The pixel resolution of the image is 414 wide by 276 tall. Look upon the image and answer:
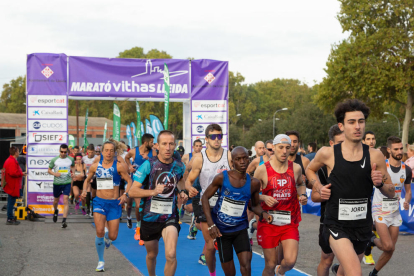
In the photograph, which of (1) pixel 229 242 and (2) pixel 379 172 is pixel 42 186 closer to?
(1) pixel 229 242

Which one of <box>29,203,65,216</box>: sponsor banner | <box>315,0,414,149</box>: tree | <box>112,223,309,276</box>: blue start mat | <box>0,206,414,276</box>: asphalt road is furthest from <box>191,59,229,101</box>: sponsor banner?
<box>315,0,414,149</box>: tree

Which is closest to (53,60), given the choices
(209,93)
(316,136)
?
(209,93)

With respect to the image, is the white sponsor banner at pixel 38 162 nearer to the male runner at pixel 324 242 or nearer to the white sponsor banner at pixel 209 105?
the white sponsor banner at pixel 209 105

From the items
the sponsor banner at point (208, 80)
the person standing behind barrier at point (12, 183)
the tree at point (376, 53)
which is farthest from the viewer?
the tree at point (376, 53)

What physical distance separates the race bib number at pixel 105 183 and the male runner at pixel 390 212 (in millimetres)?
4040

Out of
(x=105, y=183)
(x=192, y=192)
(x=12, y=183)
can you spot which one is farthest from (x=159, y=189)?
(x=12, y=183)

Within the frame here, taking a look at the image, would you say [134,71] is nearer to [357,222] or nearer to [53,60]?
[53,60]

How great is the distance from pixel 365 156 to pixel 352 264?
941 millimetres

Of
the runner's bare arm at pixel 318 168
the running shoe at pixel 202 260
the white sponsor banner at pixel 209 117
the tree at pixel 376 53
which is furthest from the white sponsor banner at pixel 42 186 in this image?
the tree at pixel 376 53

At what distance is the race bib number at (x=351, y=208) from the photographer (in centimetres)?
459

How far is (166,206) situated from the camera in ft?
20.0

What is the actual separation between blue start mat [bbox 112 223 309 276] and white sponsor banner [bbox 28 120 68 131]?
14.3 ft

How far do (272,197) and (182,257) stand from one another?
11.8 ft

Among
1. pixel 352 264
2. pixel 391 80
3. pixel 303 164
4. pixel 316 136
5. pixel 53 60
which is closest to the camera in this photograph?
pixel 352 264
